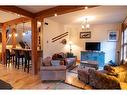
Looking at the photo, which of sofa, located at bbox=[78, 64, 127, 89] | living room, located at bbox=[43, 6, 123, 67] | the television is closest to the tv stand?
the television

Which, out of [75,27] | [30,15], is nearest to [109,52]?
[75,27]

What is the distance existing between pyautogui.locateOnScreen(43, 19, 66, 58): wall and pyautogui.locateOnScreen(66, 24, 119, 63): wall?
4.21 ft

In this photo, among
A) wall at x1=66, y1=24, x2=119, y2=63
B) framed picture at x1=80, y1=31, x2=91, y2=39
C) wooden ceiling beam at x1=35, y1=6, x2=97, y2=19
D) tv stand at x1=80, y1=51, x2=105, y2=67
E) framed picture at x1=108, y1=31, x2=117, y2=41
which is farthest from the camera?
framed picture at x1=80, y1=31, x2=91, y2=39

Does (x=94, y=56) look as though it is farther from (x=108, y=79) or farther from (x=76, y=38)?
(x=108, y=79)

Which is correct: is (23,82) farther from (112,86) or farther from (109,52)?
(109,52)

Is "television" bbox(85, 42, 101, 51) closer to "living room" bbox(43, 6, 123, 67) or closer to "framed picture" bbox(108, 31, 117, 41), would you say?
"living room" bbox(43, 6, 123, 67)

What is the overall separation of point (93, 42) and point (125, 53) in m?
2.03

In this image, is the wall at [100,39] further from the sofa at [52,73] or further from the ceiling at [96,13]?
the sofa at [52,73]

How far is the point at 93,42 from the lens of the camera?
25.8 feet

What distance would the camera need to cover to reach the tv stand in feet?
24.0

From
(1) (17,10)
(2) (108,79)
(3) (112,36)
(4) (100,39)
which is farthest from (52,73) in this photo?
(3) (112,36)

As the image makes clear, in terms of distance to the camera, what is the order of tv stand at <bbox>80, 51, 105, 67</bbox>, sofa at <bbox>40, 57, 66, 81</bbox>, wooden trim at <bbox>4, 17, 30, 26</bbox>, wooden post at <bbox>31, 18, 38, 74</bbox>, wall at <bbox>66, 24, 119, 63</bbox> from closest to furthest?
sofa at <bbox>40, 57, 66, 81</bbox> < wooden post at <bbox>31, 18, 38, 74</bbox> < wooden trim at <bbox>4, 17, 30, 26</bbox> < tv stand at <bbox>80, 51, 105, 67</bbox> < wall at <bbox>66, 24, 119, 63</bbox>

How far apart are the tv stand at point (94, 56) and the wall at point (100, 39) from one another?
62 centimetres
